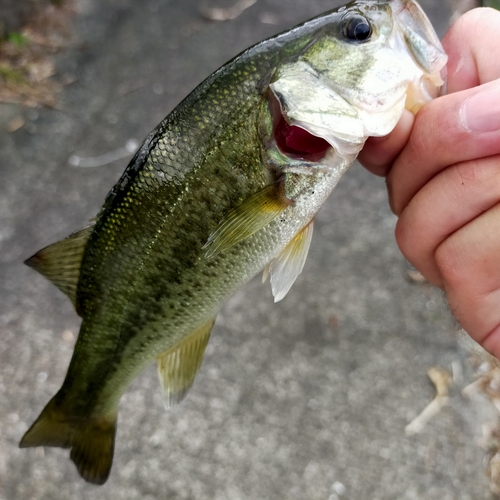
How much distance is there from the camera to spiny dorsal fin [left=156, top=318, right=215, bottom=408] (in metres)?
1.38

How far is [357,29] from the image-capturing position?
1101mm

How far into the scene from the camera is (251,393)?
7.64 ft

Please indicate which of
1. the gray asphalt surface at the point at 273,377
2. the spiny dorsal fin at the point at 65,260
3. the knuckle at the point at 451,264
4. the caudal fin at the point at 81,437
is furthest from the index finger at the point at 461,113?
the gray asphalt surface at the point at 273,377

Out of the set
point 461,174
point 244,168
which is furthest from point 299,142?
point 461,174

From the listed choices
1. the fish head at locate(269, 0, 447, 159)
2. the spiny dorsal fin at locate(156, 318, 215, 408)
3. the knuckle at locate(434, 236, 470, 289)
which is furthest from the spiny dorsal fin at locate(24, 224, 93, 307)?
the knuckle at locate(434, 236, 470, 289)

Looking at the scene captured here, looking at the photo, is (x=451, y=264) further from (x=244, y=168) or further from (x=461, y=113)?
(x=244, y=168)

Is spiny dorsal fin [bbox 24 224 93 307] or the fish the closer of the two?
the fish

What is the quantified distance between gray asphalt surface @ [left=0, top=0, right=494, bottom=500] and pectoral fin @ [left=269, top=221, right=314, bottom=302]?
1.25 metres

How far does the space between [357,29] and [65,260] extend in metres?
0.97

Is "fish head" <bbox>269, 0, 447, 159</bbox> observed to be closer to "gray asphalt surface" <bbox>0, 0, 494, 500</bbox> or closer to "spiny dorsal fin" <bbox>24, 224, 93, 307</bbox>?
"spiny dorsal fin" <bbox>24, 224, 93, 307</bbox>

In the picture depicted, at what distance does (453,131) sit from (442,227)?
0.27 meters

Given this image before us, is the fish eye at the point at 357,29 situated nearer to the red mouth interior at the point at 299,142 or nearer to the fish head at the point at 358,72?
the fish head at the point at 358,72

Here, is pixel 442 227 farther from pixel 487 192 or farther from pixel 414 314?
pixel 414 314

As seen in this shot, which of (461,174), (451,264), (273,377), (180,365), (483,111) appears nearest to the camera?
(483,111)
